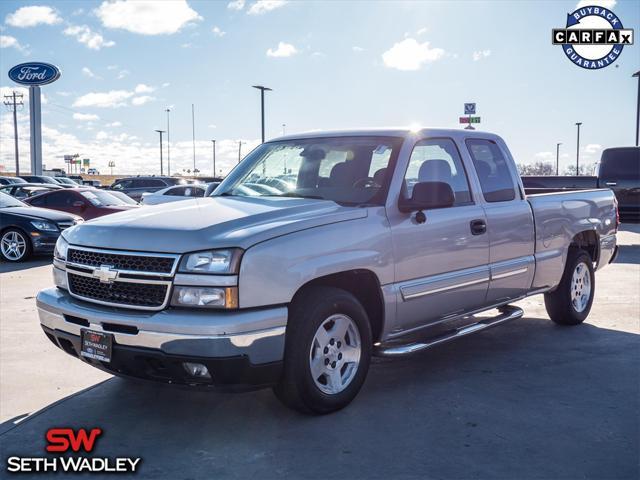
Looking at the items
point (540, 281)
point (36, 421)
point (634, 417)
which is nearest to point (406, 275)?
point (634, 417)

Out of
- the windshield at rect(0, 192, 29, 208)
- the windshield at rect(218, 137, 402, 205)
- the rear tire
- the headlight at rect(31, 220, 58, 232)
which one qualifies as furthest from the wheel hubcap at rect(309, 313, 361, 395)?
the windshield at rect(0, 192, 29, 208)

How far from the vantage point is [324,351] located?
14.3 feet

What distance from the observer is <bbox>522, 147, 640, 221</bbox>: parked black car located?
1542 cm

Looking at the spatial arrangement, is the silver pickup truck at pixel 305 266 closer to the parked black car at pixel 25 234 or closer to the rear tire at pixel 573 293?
the rear tire at pixel 573 293

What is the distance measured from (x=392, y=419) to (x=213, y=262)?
151cm

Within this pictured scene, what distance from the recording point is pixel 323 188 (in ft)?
16.5

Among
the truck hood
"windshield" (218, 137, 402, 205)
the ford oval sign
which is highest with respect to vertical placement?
the ford oval sign

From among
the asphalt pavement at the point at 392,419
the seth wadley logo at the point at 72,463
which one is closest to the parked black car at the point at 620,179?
the asphalt pavement at the point at 392,419

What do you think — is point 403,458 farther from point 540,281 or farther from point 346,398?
point 540,281

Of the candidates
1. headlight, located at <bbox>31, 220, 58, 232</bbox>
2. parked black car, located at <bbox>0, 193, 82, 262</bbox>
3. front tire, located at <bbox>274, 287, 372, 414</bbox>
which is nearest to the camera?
front tire, located at <bbox>274, 287, 372, 414</bbox>

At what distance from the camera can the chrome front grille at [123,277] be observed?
3.91 metres

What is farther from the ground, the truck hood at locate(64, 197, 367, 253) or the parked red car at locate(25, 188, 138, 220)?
the truck hood at locate(64, 197, 367, 253)

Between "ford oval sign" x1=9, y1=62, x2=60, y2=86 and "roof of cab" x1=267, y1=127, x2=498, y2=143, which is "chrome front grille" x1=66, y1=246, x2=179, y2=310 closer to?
"roof of cab" x1=267, y1=127, x2=498, y2=143

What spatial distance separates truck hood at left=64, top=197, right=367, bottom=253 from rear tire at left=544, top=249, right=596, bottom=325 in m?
3.28
